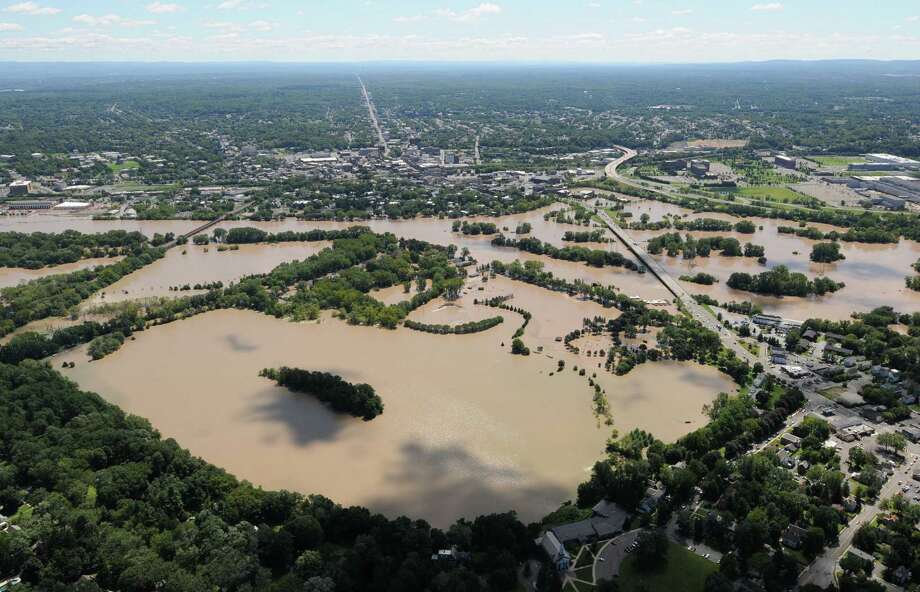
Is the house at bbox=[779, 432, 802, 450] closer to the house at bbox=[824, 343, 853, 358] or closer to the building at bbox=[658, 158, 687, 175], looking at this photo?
the house at bbox=[824, 343, 853, 358]

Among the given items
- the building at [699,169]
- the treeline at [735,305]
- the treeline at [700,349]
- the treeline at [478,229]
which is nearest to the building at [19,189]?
the treeline at [478,229]

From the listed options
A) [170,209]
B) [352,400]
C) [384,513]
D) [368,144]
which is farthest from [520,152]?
[384,513]

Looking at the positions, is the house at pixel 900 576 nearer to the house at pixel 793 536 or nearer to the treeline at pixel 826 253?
the house at pixel 793 536

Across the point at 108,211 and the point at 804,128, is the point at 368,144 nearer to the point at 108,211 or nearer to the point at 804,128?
the point at 108,211

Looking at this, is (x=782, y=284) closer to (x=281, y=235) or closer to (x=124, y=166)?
(x=281, y=235)

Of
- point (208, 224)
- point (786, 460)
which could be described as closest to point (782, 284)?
point (786, 460)

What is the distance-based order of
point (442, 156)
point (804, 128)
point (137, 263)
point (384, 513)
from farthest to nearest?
point (804, 128) → point (442, 156) → point (137, 263) → point (384, 513)
